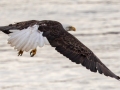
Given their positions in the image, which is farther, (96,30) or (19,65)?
(96,30)

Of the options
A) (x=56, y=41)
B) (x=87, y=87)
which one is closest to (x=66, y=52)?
(x=56, y=41)

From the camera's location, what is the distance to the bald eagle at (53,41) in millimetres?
8141

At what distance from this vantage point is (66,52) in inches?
329

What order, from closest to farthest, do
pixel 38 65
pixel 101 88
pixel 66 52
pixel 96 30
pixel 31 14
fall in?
pixel 66 52 → pixel 101 88 → pixel 38 65 → pixel 96 30 → pixel 31 14

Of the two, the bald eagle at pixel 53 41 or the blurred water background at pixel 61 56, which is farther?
the blurred water background at pixel 61 56

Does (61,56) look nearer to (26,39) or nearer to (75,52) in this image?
(75,52)

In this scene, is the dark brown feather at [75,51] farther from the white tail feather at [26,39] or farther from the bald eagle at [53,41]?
the white tail feather at [26,39]

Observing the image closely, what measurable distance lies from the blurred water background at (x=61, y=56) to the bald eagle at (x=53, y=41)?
4.96ft

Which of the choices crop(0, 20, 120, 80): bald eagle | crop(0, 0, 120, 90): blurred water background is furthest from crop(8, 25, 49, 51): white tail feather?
crop(0, 0, 120, 90): blurred water background

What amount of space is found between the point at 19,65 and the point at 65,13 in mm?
3307

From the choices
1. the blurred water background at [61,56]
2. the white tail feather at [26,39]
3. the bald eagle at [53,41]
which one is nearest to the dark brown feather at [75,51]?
the bald eagle at [53,41]

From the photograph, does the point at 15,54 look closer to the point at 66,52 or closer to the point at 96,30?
the point at 96,30

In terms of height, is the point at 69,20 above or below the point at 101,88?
above

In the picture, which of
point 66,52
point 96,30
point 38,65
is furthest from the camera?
point 96,30
